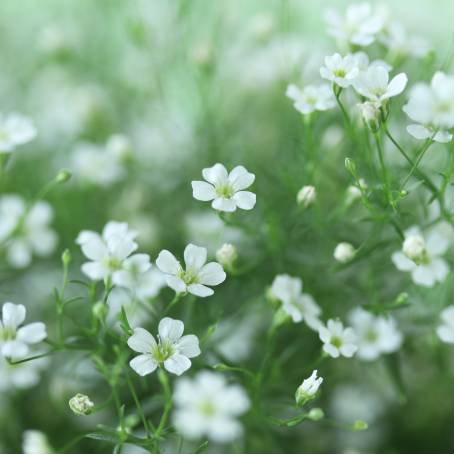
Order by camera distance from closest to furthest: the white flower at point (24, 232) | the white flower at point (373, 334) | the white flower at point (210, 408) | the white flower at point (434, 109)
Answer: the white flower at point (210, 408)
the white flower at point (434, 109)
the white flower at point (373, 334)
the white flower at point (24, 232)

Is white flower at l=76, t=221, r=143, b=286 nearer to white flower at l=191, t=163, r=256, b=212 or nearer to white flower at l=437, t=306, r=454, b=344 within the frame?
white flower at l=191, t=163, r=256, b=212

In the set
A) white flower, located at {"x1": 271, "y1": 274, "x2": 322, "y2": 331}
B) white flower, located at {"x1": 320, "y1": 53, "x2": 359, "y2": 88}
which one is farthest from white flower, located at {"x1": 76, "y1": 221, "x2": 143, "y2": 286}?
white flower, located at {"x1": 320, "y1": 53, "x2": 359, "y2": 88}

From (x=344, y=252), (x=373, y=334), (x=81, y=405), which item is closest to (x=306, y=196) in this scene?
(x=344, y=252)

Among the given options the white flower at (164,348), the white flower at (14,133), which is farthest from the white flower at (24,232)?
the white flower at (164,348)

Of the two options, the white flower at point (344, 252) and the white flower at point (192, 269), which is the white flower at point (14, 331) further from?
the white flower at point (344, 252)

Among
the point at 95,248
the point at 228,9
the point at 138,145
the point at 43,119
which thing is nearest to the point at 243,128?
the point at 138,145

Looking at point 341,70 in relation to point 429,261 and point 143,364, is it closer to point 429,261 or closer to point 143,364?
point 429,261
